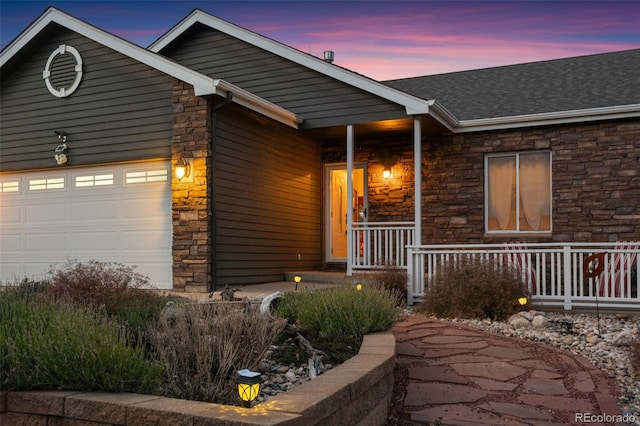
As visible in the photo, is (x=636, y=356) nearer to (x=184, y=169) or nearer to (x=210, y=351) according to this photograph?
(x=210, y=351)

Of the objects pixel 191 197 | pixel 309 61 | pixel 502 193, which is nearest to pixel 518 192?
pixel 502 193

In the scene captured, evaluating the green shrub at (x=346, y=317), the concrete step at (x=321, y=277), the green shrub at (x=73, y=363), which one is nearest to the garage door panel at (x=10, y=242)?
the concrete step at (x=321, y=277)

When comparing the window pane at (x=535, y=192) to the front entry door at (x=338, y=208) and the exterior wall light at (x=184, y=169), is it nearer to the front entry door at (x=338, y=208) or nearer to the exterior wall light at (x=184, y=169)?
the front entry door at (x=338, y=208)

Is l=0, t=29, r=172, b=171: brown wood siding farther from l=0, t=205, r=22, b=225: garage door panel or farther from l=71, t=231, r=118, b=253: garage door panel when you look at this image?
l=71, t=231, r=118, b=253: garage door panel

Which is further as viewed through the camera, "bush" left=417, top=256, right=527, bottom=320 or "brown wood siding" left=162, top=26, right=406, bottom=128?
"brown wood siding" left=162, top=26, right=406, bottom=128

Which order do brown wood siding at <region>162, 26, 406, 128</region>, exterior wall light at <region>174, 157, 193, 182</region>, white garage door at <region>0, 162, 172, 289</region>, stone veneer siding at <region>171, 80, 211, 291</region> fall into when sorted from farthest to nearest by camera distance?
brown wood siding at <region>162, 26, 406, 128</region>
white garage door at <region>0, 162, 172, 289</region>
exterior wall light at <region>174, 157, 193, 182</region>
stone veneer siding at <region>171, 80, 211, 291</region>

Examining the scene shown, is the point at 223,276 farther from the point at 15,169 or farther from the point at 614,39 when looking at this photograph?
the point at 614,39

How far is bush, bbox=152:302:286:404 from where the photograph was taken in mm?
3797

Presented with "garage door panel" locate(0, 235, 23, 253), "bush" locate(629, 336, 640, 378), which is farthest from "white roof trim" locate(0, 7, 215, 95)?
"bush" locate(629, 336, 640, 378)

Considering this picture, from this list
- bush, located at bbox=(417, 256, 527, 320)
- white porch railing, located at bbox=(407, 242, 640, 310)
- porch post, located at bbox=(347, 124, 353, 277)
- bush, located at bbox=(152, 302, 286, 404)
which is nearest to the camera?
bush, located at bbox=(152, 302, 286, 404)

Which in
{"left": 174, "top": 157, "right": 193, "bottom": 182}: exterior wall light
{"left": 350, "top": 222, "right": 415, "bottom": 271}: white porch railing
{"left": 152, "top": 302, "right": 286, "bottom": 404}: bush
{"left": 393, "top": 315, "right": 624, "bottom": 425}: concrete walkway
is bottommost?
{"left": 393, "top": 315, "right": 624, "bottom": 425}: concrete walkway

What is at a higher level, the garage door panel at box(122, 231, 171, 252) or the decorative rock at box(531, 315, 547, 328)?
the garage door panel at box(122, 231, 171, 252)

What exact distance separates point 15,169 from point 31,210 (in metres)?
0.82

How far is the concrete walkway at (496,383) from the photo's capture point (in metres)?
4.21
